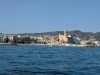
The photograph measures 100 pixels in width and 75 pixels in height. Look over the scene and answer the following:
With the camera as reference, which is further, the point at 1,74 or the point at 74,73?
the point at 74,73

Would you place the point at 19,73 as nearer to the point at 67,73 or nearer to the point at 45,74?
the point at 45,74

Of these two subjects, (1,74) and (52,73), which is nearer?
(1,74)

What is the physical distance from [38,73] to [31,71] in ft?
4.77

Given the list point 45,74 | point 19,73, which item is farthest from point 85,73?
point 19,73

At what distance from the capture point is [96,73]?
37.3 metres

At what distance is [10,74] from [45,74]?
11.0 ft

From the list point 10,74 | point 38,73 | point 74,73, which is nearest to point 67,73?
point 74,73

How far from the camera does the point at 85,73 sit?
1453 inches

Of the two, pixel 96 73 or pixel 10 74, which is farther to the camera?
pixel 96 73

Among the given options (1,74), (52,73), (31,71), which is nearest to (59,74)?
(52,73)

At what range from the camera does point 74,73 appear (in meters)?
36.4

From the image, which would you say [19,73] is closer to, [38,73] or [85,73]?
[38,73]

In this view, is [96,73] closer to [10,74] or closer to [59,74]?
[59,74]

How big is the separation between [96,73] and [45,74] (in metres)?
5.50
